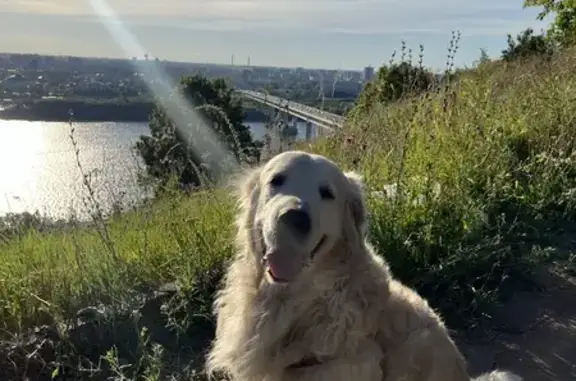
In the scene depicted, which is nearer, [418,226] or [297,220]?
[297,220]

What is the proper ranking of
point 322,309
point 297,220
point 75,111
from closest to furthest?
point 297,220
point 322,309
point 75,111

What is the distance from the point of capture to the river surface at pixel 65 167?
502 centimetres

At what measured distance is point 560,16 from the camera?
58.1 feet

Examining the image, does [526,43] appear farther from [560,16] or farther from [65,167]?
[65,167]

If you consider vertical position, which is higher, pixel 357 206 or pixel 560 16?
pixel 560 16

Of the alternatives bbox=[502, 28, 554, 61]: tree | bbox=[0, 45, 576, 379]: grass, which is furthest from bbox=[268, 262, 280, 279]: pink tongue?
bbox=[502, 28, 554, 61]: tree

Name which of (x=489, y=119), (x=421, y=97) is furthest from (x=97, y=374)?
(x=421, y=97)

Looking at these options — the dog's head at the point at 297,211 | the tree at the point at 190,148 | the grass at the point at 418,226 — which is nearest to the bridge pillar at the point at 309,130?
the grass at the point at 418,226

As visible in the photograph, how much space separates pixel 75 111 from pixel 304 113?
2.23 meters

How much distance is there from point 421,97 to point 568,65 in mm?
2884

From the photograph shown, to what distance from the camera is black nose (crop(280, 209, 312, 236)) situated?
8.88 feet

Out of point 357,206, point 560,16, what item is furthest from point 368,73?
point 560,16

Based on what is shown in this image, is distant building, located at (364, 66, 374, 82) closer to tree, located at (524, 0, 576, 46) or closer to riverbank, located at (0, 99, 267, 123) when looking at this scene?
riverbank, located at (0, 99, 267, 123)

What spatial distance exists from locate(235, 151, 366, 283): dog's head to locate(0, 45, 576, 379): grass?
4.60 ft
